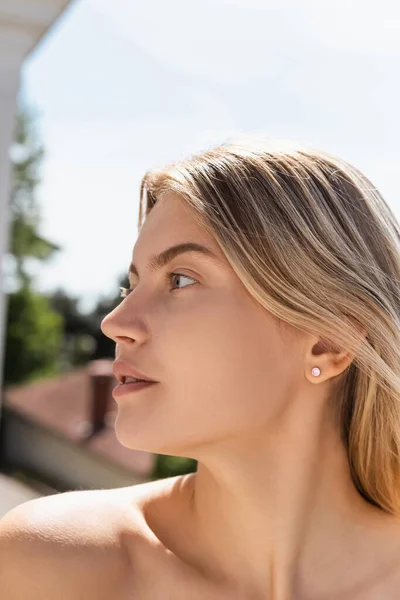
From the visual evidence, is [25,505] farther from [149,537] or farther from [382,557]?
[382,557]

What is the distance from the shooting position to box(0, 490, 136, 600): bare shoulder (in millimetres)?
1156

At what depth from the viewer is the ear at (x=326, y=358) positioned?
1.17 metres

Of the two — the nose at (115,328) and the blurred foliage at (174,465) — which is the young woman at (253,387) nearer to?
the nose at (115,328)

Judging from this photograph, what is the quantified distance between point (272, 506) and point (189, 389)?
0.84 feet

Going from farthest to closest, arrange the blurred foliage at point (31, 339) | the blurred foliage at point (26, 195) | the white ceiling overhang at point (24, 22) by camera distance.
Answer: the blurred foliage at point (31, 339)
the blurred foliage at point (26, 195)
the white ceiling overhang at point (24, 22)

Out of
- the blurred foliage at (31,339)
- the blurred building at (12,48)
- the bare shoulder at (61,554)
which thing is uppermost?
the blurred building at (12,48)

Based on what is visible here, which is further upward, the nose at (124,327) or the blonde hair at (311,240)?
the blonde hair at (311,240)

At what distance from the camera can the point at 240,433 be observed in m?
1.14

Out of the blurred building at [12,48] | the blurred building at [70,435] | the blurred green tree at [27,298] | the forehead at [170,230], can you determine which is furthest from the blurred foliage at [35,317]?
the forehead at [170,230]

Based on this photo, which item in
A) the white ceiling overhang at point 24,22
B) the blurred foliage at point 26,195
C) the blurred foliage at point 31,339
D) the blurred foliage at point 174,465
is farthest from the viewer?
the blurred foliage at point 31,339

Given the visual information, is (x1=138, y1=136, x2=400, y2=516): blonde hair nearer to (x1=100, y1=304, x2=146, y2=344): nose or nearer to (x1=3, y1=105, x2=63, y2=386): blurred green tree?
(x1=100, y1=304, x2=146, y2=344): nose

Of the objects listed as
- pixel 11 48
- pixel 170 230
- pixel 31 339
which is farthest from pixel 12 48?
pixel 31 339

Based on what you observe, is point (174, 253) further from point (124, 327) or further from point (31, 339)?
point (31, 339)

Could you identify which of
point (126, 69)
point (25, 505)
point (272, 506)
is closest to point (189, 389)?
point (272, 506)
